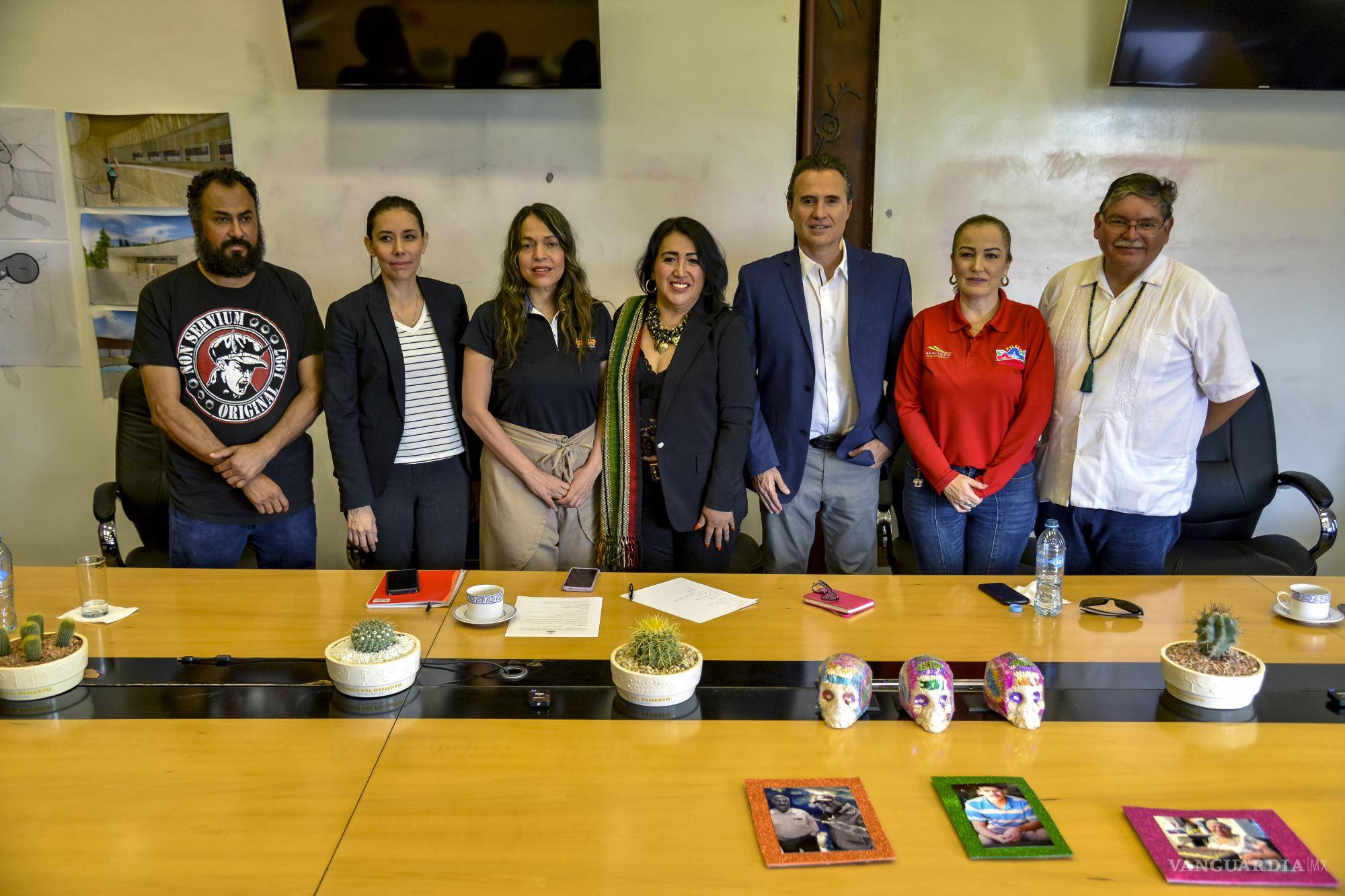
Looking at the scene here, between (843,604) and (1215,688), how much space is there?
76cm

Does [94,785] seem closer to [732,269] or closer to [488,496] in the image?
[488,496]

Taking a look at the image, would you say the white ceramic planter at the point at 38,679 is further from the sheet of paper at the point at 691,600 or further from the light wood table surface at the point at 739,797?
the sheet of paper at the point at 691,600

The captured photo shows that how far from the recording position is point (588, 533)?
2.84 meters

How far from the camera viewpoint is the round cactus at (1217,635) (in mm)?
1693

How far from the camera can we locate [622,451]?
275 cm

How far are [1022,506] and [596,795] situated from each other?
71.6 inches

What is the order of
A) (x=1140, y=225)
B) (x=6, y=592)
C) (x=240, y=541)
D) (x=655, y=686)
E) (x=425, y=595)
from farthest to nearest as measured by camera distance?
(x=240, y=541), (x=1140, y=225), (x=425, y=595), (x=6, y=592), (x=655, y=686)

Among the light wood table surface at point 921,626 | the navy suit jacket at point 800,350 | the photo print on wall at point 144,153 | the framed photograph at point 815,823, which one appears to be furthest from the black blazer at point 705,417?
the photo print on wall at point 144,153

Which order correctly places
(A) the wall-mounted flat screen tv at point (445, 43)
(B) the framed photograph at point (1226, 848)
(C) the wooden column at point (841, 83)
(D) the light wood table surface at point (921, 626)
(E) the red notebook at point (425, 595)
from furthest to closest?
(C) the wooden column at point (841, 83) < (A) the wall-mounted flat screen tv at point (445, 43) < (E) the red notebook at point (425, 595) < (D) the light wood table surface at point (921, 626) < (B) the framed photograph at point (1226, 848)

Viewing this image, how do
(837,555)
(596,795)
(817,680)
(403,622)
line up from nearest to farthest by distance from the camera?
(596,795) < (817,680) < (403,622) < (837,555)

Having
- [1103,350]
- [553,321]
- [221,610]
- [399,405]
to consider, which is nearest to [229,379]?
[399,405]

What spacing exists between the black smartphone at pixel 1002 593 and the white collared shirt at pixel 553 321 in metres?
1.41

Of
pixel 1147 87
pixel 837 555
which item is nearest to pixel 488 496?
pixel 837 555

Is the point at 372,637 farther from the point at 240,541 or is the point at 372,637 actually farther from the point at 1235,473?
the point at 1235,473
